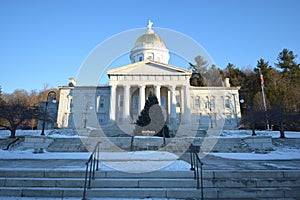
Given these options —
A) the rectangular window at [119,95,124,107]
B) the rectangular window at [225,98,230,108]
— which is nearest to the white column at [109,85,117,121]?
the rectangular window at [119,95,124,107]

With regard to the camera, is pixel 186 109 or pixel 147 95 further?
pixel 147 95

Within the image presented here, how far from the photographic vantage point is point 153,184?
6.31 m

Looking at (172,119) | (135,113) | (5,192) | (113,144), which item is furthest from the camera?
(135,113)

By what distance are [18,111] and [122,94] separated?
19.9 m

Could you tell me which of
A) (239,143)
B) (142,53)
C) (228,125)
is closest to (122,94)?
(142,53)

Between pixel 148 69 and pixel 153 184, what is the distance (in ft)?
111

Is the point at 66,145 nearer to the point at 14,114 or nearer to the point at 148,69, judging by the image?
the point at 14,114

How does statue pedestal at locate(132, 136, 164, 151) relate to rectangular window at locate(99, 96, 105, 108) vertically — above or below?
below

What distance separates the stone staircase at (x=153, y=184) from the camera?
582 cm

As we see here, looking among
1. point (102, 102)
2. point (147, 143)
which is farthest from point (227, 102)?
point (147, 143)

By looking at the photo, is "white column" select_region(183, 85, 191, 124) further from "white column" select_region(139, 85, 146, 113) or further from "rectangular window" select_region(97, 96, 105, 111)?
"rectangular window" select_region(97, 96, 105, 111)

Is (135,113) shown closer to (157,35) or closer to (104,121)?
(104,121)

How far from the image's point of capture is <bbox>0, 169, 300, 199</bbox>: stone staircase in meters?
5.82

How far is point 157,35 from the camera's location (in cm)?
5025
